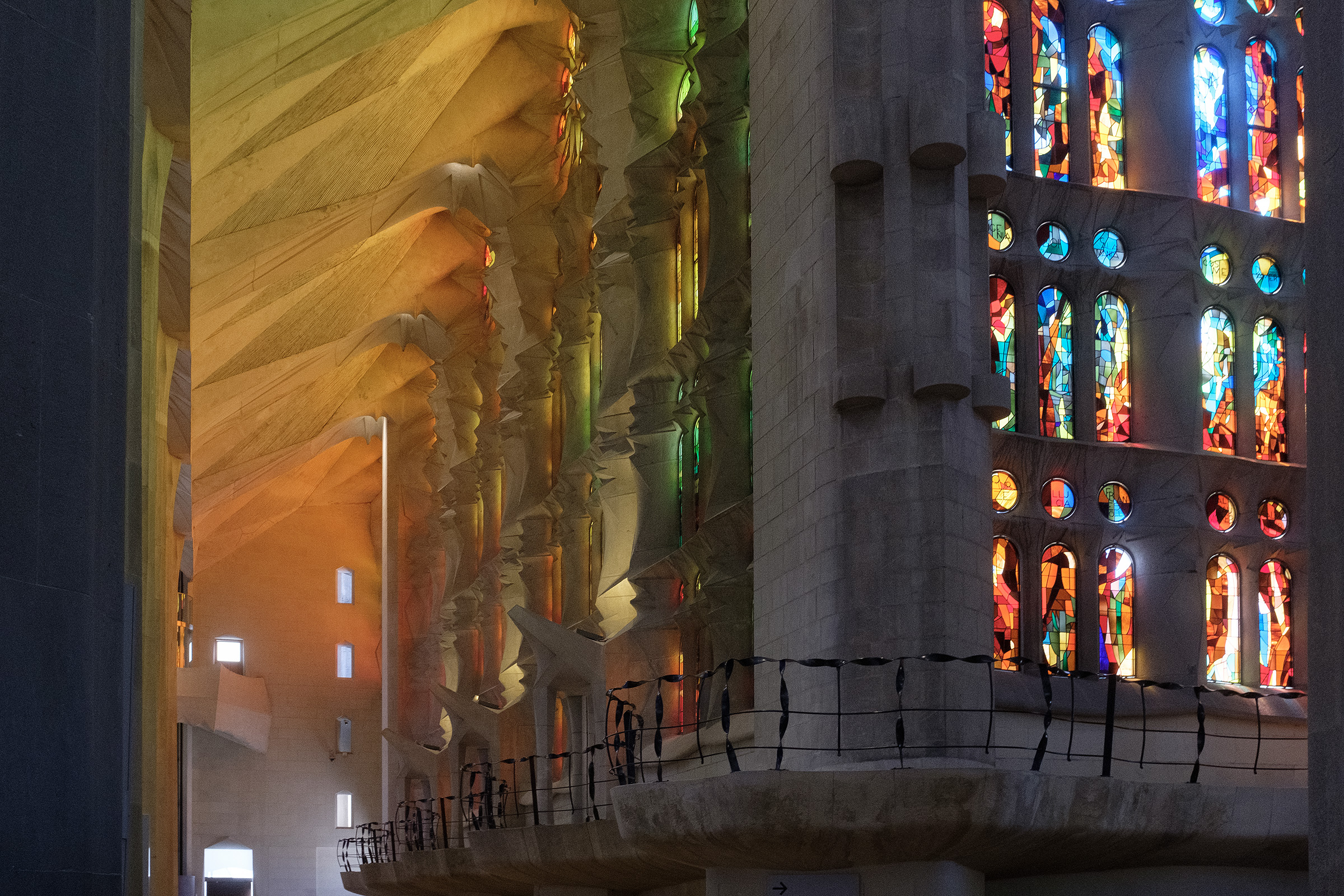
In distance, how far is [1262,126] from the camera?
Answer: 2406cm

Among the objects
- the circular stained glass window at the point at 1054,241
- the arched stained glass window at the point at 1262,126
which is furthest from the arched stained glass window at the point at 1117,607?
the arched stained glass window at the point at 1262,126

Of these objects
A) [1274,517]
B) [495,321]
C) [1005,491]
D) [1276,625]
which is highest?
[495,321]

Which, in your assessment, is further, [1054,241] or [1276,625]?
[1276,625]

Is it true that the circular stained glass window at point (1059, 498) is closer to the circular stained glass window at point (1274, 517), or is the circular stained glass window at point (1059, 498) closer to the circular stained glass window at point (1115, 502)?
the circular stained glass window at point (1115, 502)

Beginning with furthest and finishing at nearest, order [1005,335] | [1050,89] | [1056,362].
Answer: [1050,89]
[1056,362]
[1005,335]

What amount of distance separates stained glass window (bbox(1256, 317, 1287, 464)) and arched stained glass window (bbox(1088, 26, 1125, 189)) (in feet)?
9.12

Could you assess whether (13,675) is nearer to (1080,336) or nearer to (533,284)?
(1080,336)

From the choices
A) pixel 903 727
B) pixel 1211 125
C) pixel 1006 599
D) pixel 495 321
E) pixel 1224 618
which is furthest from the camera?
pixel 495 321

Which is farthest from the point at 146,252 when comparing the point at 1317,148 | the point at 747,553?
the point at 1317,148

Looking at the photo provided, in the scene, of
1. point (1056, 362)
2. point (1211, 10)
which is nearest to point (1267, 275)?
point (1056, 362)

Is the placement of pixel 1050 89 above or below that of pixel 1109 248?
above

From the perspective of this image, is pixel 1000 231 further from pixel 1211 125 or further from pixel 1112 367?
pixel 1211 125

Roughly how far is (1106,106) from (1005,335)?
11.4 ft

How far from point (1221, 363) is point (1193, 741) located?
5.19m
